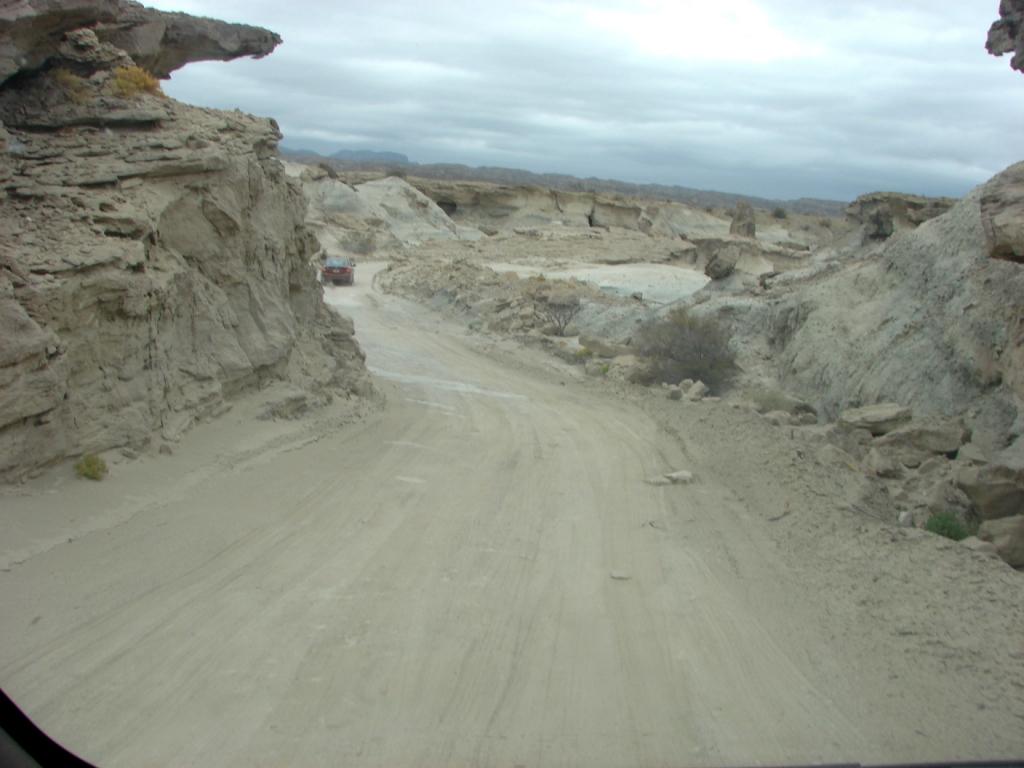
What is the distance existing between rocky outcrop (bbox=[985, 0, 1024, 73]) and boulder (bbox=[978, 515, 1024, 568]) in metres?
4.41

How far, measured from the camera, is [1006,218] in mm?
7812

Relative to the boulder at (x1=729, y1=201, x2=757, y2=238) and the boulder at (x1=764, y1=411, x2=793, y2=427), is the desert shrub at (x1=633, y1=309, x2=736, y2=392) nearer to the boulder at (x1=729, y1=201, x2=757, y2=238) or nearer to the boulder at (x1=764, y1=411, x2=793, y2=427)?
the boulder at (x1=764, y1=411, x2=793, y2=427)

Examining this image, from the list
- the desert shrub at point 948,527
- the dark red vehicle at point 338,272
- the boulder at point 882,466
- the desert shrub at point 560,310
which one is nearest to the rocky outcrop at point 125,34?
the desert shrub at point 948,527

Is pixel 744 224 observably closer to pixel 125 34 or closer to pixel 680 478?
pixel 125 34

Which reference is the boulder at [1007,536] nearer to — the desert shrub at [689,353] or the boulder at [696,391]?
the boulder at [696,391]

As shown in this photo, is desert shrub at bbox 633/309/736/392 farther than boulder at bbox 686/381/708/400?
Yes

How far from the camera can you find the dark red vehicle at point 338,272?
33906mm

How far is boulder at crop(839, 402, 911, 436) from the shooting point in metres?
12.0

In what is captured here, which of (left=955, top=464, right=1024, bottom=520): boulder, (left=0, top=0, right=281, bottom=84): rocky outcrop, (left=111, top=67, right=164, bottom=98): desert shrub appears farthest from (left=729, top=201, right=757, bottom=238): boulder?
(left=955, top=464, right=1024, bottom=520): boulder

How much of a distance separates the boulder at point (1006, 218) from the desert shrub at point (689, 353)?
8.46 m

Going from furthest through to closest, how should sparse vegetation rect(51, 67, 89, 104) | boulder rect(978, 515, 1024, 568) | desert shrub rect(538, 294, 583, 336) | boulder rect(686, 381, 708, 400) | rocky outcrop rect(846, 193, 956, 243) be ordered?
desert shrub rect(538, 294, 583, 336) → rocky outcrop rect(846, 193, 956, 243) → boulder rect(686, 381, 708, 400) → sparse vegetation rect(51, 67, 89, 104) → boulder rect(978, 515, 1024, 568)

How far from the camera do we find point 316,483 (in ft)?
29.2

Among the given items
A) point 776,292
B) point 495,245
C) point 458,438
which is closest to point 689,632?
point 458,438

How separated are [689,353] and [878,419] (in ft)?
17.4
